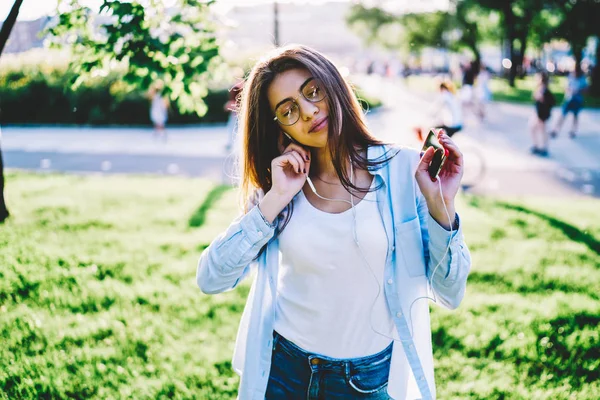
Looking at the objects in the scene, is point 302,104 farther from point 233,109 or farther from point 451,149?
point 233,109

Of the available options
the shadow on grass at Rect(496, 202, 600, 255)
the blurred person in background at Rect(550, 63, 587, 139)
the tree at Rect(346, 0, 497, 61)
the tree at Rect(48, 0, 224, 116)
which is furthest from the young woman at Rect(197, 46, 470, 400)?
the tree at Rect(346, 0, 497, 61)

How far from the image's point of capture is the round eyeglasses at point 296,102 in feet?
5.95

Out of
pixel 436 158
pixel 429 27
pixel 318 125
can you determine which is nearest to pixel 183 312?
pixel 318 125

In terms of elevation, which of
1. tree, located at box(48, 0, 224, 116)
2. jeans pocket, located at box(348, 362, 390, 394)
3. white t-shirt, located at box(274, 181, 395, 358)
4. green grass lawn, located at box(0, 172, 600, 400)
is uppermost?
tree, located at box(48, 0, 224, 116)

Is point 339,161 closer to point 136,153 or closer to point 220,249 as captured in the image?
point 220,249

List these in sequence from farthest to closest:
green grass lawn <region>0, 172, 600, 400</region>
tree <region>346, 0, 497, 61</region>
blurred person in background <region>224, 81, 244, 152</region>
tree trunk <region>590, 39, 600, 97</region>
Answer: tree <region>346, 0, 497, 61</region> → tree trunk <region>590, 39, 600, 97</region> → green grass lawn <region>0, 172, 600, 400</region> → blurred person in background <region>224, 81, 244, 152</region>

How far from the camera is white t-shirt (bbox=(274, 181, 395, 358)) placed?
174 cm

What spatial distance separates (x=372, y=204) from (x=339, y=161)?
0.22 meters

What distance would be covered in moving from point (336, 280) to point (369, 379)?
41 cm

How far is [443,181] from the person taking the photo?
1.67 metres

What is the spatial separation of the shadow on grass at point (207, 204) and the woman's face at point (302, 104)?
4.79 meters

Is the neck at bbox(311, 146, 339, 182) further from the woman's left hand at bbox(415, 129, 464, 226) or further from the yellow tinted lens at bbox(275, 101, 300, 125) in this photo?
the woman's left hand at bbox(415, 129, 464, 226)

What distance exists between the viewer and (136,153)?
492 inches

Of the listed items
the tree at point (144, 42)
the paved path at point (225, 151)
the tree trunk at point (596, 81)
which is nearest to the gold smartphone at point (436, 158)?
the tree at point (144, 42)
